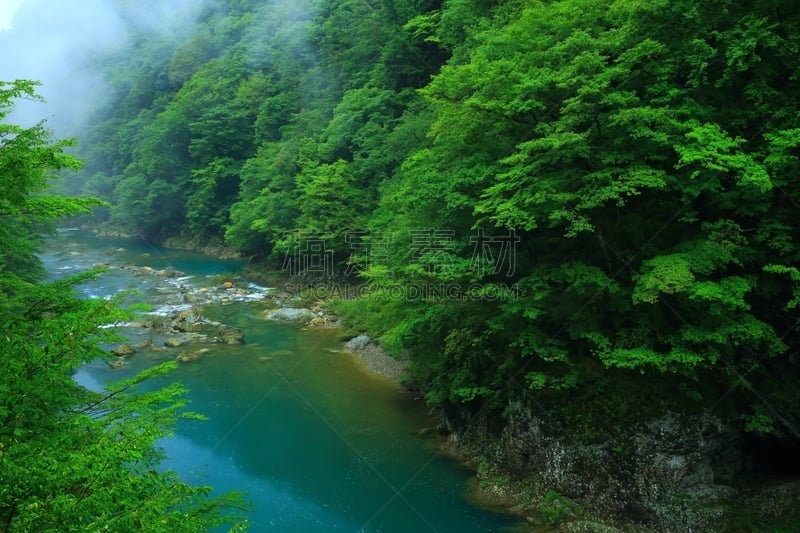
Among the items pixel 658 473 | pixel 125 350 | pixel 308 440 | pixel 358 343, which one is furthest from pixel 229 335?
pixel 658 473

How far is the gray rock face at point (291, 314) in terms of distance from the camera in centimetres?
2467

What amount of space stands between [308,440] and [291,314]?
36.2ft

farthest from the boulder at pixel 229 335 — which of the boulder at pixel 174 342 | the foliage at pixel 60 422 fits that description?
the foliage at pixel 60 422

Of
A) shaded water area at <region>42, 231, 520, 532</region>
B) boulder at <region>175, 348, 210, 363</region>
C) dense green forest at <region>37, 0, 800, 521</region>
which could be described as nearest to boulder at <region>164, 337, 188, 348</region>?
shaded water area at <region>42, 231, 520, 532</region>

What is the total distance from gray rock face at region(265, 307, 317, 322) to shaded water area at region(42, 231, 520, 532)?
2.66 ft

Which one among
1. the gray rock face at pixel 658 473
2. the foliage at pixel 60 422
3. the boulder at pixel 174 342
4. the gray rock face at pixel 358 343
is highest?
the foliage at pixel 60 422

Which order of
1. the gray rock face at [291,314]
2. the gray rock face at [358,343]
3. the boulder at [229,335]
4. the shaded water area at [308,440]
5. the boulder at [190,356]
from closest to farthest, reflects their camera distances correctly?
1. the shaded water area at [308,440]
2. the boulder at [190,356]
3. the gray rock face at [358,343]
4. the boulder at [229,335]
5. the gray rock face at [291,314]

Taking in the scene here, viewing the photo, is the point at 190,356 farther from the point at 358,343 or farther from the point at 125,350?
the point at 358,343

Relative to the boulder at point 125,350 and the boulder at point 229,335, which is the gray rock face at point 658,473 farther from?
the boulder at point 125,350

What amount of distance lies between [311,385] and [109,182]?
47.6 meters

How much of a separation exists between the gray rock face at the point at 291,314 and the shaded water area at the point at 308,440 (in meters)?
0.81

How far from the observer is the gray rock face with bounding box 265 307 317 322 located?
80.9 ft

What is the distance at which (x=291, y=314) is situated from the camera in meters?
25.0

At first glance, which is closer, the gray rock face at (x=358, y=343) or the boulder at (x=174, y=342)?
the gray rock face at (x=358, y=343)
